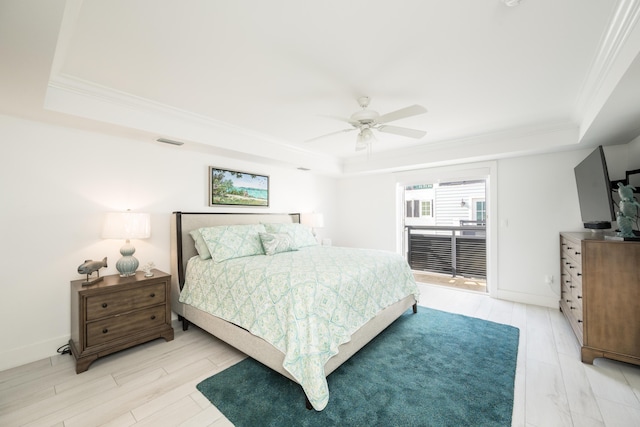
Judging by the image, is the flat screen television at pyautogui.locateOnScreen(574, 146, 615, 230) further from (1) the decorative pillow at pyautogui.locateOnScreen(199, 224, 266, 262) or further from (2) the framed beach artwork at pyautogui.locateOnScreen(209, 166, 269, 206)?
(2) the framed beach artwork at pyautogui.locateOnScreen(209, 166, 269, 206)

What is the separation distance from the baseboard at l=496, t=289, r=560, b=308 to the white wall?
15.6ft

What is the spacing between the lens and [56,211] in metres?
2.45

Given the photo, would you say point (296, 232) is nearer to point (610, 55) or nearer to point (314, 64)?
point (314, 64)

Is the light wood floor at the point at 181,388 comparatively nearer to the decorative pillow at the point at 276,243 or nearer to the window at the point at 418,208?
the decorative pillow at the point at 276,243

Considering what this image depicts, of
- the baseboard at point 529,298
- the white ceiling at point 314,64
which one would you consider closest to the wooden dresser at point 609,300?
the white ceiling at point 314,64

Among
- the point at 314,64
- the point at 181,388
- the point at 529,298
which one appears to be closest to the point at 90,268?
the point at 181,388

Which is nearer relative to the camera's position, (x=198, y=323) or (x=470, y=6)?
(x=470, y=6)

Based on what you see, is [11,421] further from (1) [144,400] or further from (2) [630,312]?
(2) [630,312]

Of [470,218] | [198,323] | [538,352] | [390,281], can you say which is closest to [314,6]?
[390,281]

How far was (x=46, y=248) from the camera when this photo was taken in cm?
240

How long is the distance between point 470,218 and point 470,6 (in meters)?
4.53

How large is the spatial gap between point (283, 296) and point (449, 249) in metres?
4.34

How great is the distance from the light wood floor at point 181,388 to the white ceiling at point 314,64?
216 centimetres

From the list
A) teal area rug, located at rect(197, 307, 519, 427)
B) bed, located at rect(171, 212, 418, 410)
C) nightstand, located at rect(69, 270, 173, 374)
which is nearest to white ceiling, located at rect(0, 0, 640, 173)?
bed, located at rect(171, 212, 418, 410)
